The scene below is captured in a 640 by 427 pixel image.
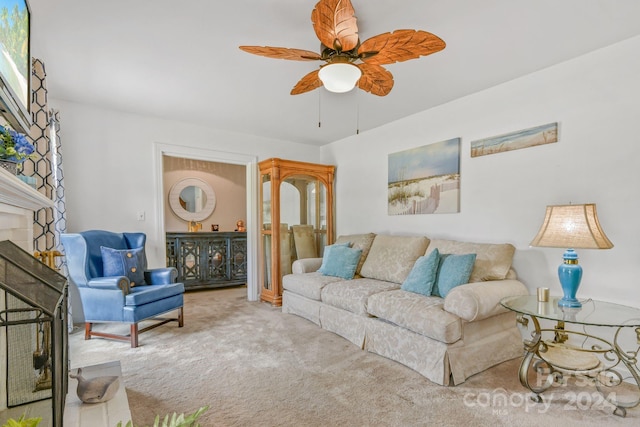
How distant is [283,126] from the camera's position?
417cm

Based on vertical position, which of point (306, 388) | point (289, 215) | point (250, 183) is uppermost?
point (250, 183)

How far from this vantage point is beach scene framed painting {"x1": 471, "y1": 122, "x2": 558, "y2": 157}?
2.66 meters

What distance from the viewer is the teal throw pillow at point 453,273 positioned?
2.54 m

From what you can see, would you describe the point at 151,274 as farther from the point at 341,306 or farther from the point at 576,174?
the point at 576,174

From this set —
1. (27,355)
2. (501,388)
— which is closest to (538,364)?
(501,388)

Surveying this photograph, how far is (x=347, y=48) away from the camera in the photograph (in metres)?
1.81

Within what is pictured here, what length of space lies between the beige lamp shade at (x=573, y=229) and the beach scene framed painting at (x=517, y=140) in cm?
82

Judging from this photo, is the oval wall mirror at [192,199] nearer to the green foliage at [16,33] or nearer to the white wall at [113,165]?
→ the white wall at [113,165]

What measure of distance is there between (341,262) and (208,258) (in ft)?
8.89

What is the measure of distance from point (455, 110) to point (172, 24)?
266 cm

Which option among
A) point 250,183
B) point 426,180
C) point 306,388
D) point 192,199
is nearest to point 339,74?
point 306,388

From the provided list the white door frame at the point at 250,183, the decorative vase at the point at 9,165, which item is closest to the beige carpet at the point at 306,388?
the decorative vase at the point at 9,165

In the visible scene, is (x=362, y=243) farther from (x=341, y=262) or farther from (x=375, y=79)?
(x=375, y=79)

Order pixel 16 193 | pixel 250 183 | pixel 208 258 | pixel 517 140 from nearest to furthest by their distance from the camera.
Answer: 1. pixel 16 193
2. pixel 517 140
3. pixel 250 183
4. pixel 208 258
